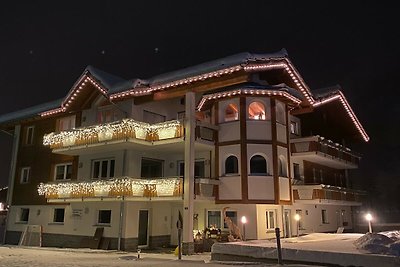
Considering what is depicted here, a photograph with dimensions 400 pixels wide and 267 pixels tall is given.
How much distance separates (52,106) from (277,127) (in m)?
18.1

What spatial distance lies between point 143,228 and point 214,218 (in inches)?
185

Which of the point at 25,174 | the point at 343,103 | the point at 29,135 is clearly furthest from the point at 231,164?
the point at 29,135

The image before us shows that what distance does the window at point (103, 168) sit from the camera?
25641mm

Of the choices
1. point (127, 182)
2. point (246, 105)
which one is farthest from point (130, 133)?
point (246, 105)

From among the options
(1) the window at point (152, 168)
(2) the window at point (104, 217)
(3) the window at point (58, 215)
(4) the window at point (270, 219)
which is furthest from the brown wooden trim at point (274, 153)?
(3) the window at point (58, 215)

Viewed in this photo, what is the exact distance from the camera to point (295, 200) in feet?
81.3

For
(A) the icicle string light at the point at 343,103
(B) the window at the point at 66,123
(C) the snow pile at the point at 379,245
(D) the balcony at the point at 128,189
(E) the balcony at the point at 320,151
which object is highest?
(A) the icicle string light at the point at 343,103

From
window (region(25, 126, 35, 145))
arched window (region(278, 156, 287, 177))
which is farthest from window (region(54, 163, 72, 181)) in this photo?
arched window (region(278, 156, 287, 177))

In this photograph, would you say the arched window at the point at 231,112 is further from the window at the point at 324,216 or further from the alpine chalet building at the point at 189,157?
the window at the point at 324,216

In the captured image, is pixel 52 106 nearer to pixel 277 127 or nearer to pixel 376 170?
pixel 277 127

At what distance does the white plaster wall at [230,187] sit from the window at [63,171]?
489 inches

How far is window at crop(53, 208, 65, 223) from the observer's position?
93.0 ft

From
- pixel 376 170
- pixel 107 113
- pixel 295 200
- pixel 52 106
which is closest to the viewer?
pixel 295 200

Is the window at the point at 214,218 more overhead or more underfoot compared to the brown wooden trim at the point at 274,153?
more underfoot
